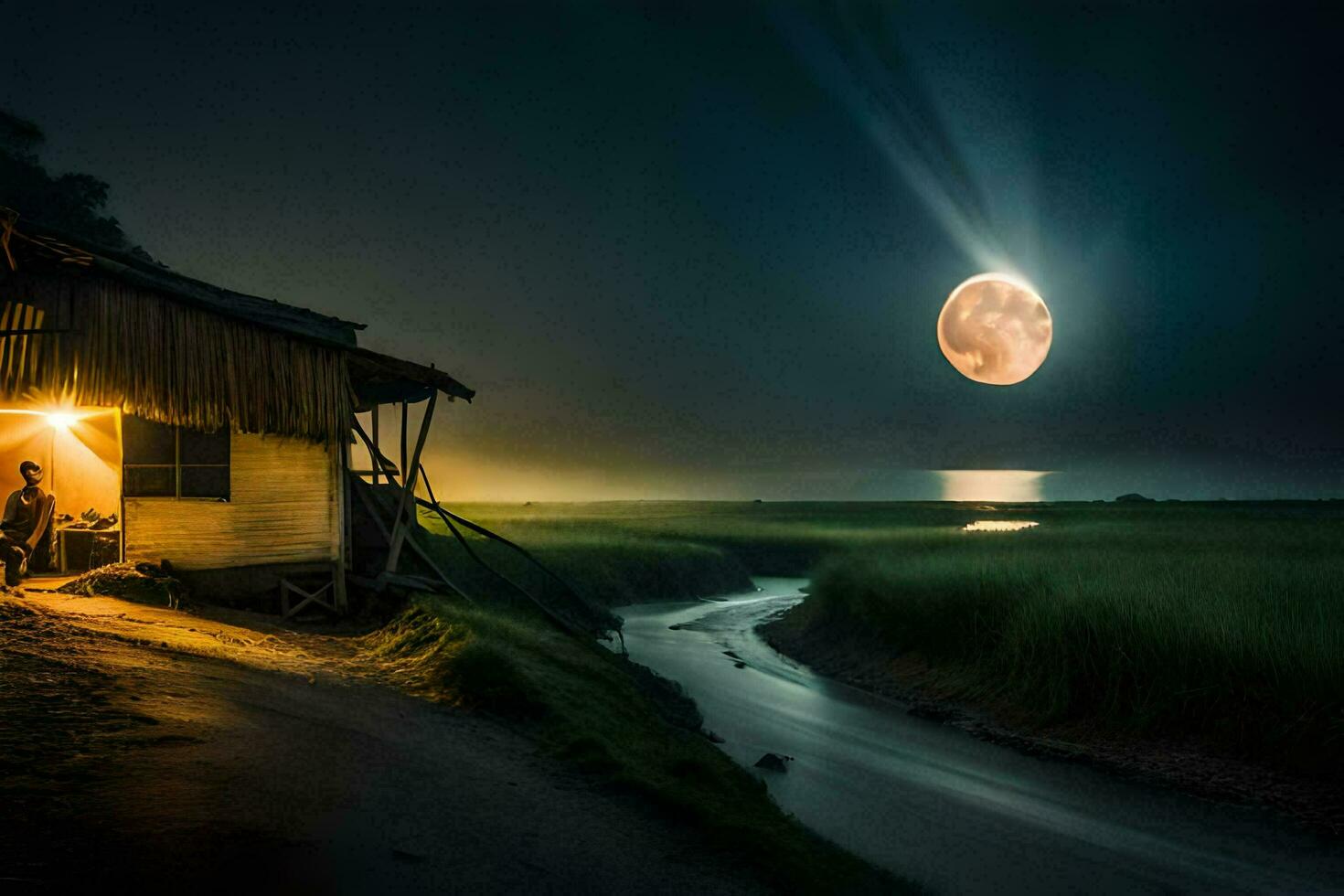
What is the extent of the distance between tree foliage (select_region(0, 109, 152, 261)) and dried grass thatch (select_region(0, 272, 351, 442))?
1093 inches

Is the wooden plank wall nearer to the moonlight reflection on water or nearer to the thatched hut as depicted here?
the thatched hut

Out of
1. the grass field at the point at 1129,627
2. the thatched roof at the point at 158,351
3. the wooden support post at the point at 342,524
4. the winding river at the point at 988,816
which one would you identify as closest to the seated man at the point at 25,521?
the thatched roof at the point at 158,351

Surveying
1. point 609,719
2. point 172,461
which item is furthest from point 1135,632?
point 172,461

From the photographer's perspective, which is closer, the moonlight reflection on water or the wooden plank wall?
the wooden plank wall

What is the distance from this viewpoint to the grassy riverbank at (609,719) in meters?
6.80

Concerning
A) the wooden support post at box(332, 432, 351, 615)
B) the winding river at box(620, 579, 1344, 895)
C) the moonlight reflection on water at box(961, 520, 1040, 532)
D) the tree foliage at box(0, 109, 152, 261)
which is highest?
the tree foliage at box(0, 109, 152, 261)

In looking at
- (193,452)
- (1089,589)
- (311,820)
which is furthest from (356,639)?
(1089,589)

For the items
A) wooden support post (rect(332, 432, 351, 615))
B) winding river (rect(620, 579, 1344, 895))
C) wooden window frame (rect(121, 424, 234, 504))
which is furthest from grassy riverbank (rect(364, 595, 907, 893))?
wooden window frame (rect(121, 424, 234, 504))

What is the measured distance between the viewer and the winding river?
336 inches

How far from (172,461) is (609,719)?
357 inches

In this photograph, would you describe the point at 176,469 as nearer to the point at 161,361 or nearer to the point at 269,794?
the point at 161,361

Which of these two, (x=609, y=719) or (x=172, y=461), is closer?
(x=609, y=719)

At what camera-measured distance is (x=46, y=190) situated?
38312mm

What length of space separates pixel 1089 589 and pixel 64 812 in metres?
14.9
